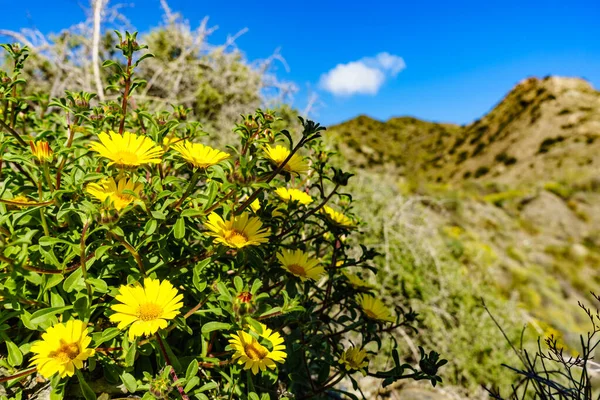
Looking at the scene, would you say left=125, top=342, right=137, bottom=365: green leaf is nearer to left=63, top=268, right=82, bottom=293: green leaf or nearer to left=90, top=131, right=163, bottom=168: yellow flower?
left=63, top=268, right=82, bottom=293: green leaf

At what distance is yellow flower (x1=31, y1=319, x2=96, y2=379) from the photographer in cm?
93

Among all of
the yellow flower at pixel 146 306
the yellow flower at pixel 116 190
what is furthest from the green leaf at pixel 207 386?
the yellow flower at pixel 116 190

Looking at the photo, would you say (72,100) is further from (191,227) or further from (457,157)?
(457,157)

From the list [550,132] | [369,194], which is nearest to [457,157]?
[550,132]

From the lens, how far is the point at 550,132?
70.3ft

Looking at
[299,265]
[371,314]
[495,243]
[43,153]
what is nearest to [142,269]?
[43,153]

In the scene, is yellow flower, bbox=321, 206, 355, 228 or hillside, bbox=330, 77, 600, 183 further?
hillside, bbox=330, 77, 600, 183

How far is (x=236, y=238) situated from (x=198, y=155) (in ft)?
0.99

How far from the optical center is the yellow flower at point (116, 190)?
41.6 inches

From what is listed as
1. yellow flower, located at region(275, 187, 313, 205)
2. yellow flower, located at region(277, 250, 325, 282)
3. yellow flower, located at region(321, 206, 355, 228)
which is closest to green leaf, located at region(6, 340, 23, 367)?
yellow flower, located at region(277, 250, 325, 282)

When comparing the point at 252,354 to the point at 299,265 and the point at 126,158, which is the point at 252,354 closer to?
the point at 299,265

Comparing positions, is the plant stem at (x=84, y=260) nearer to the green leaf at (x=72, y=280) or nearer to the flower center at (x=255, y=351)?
the green leaf at (x=72, y=280)

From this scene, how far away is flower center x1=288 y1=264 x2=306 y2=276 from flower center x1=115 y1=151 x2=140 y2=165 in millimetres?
634

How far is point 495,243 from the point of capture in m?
6.72
